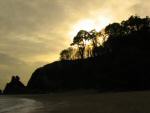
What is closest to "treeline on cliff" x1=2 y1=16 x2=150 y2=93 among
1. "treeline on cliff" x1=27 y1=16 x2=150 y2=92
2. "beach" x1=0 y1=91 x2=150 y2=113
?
"treeline on cliff" x1=27 y1=16 x2=150 y2=92

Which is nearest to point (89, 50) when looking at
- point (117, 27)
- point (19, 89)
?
point (117, 27)

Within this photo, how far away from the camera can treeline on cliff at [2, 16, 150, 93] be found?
7194 centimetres

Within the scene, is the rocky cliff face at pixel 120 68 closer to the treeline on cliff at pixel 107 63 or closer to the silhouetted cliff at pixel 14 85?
the treeline on cliff at pixel 107 63

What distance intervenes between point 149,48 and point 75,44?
52.7 m

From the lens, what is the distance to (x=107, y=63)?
284 ft

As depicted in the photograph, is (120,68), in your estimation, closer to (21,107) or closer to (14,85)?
(21,107)

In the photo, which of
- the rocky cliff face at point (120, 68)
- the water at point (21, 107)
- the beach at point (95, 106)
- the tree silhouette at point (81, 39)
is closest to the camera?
A: the beach at point (95, 106)

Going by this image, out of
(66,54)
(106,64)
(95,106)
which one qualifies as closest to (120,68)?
(106,64)

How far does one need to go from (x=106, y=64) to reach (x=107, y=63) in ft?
2.09

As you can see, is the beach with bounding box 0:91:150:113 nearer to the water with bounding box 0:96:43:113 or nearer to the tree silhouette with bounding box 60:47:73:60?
the water with bounding box 0:96:43:113

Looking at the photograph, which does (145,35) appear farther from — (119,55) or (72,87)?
(72,87)

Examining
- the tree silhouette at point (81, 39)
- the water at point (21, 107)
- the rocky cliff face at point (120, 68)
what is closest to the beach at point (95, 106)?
the water at point (21, 107)

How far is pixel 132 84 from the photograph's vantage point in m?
69.6

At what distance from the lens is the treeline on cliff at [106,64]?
7194 cm
